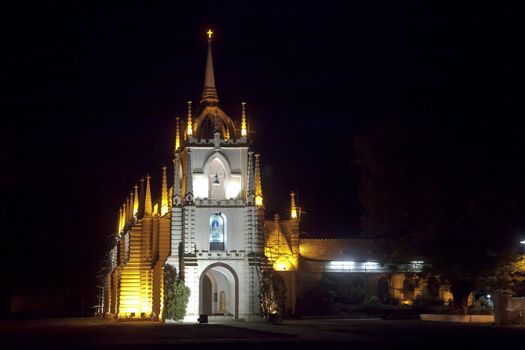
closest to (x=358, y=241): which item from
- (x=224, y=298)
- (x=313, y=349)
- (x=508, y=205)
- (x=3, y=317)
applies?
(x=224, y=298)

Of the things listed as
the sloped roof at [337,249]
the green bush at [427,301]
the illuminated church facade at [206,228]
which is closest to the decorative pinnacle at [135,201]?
the illuminated church facade at [206,228]

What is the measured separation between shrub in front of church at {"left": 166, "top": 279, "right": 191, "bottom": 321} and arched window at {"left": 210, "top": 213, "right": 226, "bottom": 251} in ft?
12.9

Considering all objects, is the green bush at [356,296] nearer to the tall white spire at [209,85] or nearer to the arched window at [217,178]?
the arched window at [217,178]

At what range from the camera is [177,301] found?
187ft

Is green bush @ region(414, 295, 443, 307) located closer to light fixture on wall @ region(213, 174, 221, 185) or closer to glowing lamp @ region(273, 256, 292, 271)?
glowing lamp @ region(273, 256, 292, 271)

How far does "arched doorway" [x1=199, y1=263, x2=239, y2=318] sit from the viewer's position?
5941cm

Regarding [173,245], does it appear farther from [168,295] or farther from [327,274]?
[327,274]

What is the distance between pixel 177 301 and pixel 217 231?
19.3ft

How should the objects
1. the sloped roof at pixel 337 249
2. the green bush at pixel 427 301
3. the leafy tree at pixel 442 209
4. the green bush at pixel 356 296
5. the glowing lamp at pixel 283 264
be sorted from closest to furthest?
the leafy tree at pixel 442 209
the green bush at pixel 427 301
the glowing lamp at pixel 283 264
the green bush at pixel 356 296
the sloped roof at pixel 337 249

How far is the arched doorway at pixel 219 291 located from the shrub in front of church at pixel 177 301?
72.9 inches

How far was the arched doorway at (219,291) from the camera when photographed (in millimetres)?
59406

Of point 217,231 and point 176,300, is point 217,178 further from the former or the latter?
point 176,300

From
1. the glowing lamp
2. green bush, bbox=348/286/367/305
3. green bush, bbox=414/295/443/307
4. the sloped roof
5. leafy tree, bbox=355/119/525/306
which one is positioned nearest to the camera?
leafy tree, bbox=355/119/525/306

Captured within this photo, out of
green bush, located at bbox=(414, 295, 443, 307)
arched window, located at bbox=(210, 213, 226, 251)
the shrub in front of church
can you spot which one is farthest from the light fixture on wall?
green bush, located at bbox=(414, 295, 443, 307)
